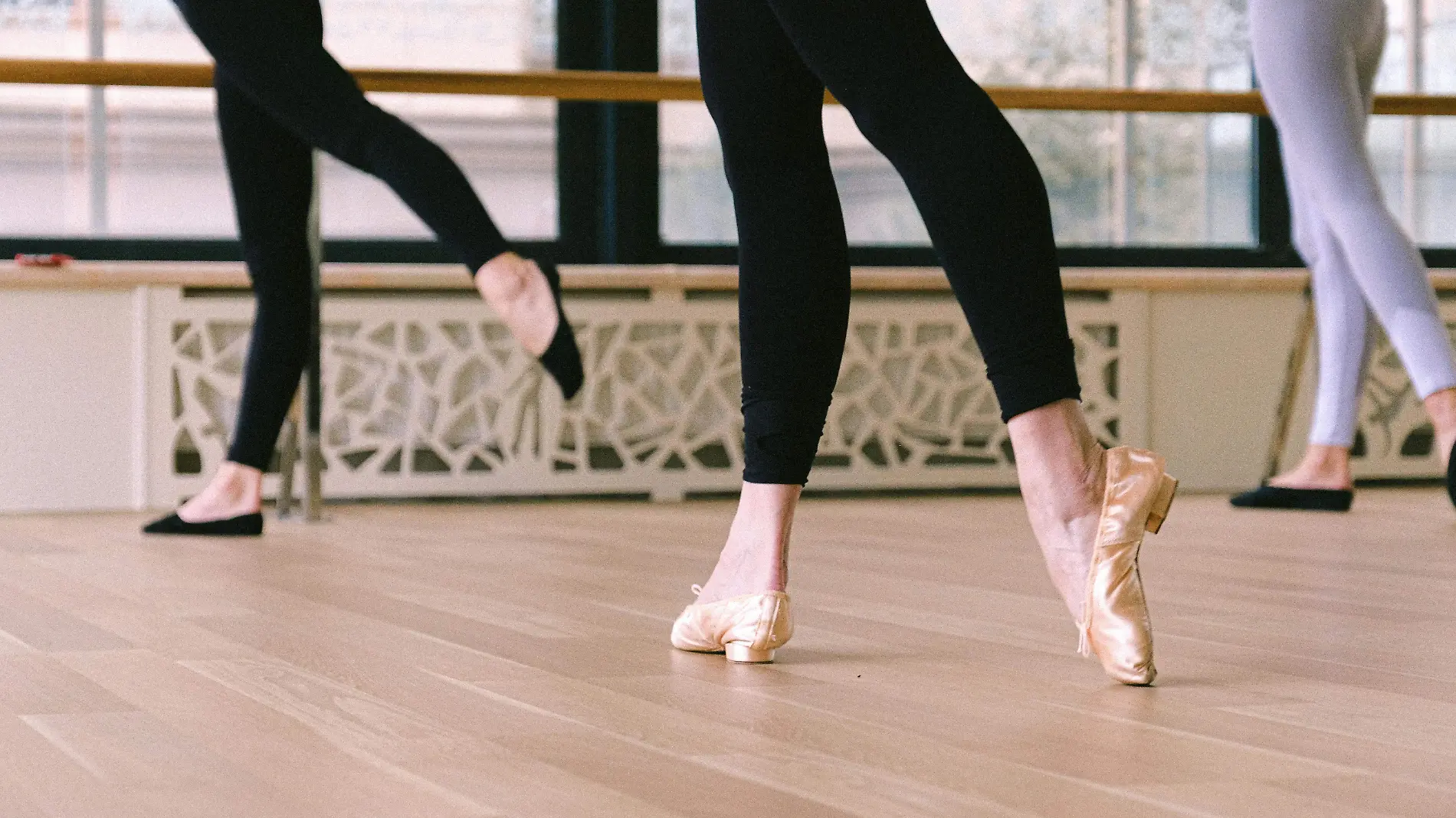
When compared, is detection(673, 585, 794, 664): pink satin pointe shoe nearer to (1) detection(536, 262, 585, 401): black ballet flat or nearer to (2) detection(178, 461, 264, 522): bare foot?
(1) detection(536, 262, 585, 401): black ballet flat

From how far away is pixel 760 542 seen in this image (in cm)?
134

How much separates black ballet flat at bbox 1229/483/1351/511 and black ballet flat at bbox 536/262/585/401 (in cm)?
122

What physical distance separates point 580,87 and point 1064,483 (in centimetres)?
177

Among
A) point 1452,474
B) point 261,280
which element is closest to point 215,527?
point 261,280

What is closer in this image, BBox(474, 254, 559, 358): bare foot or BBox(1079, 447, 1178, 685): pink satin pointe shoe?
BBox(1079, 447, 1178, 685): pink satin pointe shoe

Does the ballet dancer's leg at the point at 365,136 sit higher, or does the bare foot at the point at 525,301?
the ballet dancer's leg at the point at 365,136

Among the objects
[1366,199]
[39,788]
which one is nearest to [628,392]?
[1366,199]

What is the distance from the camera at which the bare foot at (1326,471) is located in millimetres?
2818

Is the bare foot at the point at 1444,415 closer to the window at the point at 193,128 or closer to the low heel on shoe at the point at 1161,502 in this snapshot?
the low heel on shoe at the point at 1161,502

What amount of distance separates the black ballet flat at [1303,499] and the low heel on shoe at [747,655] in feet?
5.69

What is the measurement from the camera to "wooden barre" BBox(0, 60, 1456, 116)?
262 centimetres

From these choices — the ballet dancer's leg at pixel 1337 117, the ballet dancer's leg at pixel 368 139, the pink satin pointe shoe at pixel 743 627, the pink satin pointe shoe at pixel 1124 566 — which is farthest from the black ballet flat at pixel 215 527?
the ballet dancer's leg at pixel 1337 117

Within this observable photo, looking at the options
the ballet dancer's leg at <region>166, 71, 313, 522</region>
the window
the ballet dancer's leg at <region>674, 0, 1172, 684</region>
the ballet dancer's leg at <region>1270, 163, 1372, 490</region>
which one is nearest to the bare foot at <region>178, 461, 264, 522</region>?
the ballet dancer's leg at <region>166, 71, 313, 522</region>

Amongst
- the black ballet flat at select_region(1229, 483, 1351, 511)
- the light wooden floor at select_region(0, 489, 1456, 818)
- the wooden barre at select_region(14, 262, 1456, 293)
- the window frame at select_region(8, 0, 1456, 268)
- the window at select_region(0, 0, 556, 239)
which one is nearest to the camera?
the light wooden floor at select_region(0, 489, 1456, 818)
